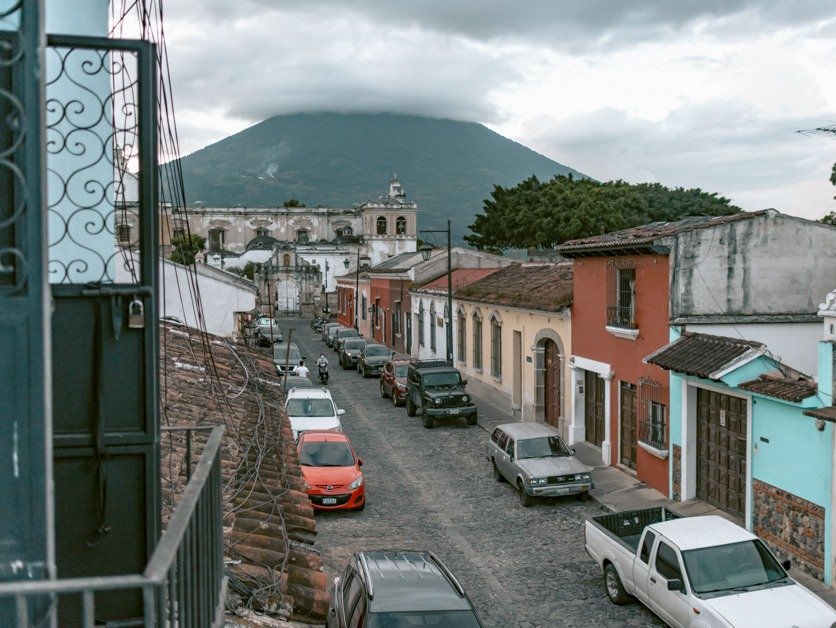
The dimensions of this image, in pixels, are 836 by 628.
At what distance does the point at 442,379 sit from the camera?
2862cm

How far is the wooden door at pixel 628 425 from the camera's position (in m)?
20.7

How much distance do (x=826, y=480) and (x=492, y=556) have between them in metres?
5.77

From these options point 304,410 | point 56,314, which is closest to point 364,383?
point 304,410

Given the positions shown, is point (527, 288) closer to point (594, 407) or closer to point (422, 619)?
point (594, 407)

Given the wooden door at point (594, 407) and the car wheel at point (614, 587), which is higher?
the wooden door at point (594, 407)

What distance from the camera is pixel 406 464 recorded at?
22.8m

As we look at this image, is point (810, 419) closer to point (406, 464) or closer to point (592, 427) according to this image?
point (592, 427)

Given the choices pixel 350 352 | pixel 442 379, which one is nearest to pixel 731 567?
pixel 442 379

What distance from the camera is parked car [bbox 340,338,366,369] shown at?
43344 millimetres

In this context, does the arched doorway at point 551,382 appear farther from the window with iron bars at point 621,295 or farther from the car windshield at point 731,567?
the car windshield at point 731,567

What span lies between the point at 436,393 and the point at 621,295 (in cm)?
850

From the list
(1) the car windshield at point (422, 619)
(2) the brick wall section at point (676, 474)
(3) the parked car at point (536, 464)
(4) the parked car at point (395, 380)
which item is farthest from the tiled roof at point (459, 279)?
(1) the car windshield at point (422, 619)

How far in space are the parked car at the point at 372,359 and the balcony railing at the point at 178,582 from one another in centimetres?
3493

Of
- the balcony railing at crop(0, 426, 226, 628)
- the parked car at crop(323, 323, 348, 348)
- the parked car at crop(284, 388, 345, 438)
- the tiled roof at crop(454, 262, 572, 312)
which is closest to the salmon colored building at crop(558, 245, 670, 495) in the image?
the tiled roof at crop(454, 262, 572, 312)
